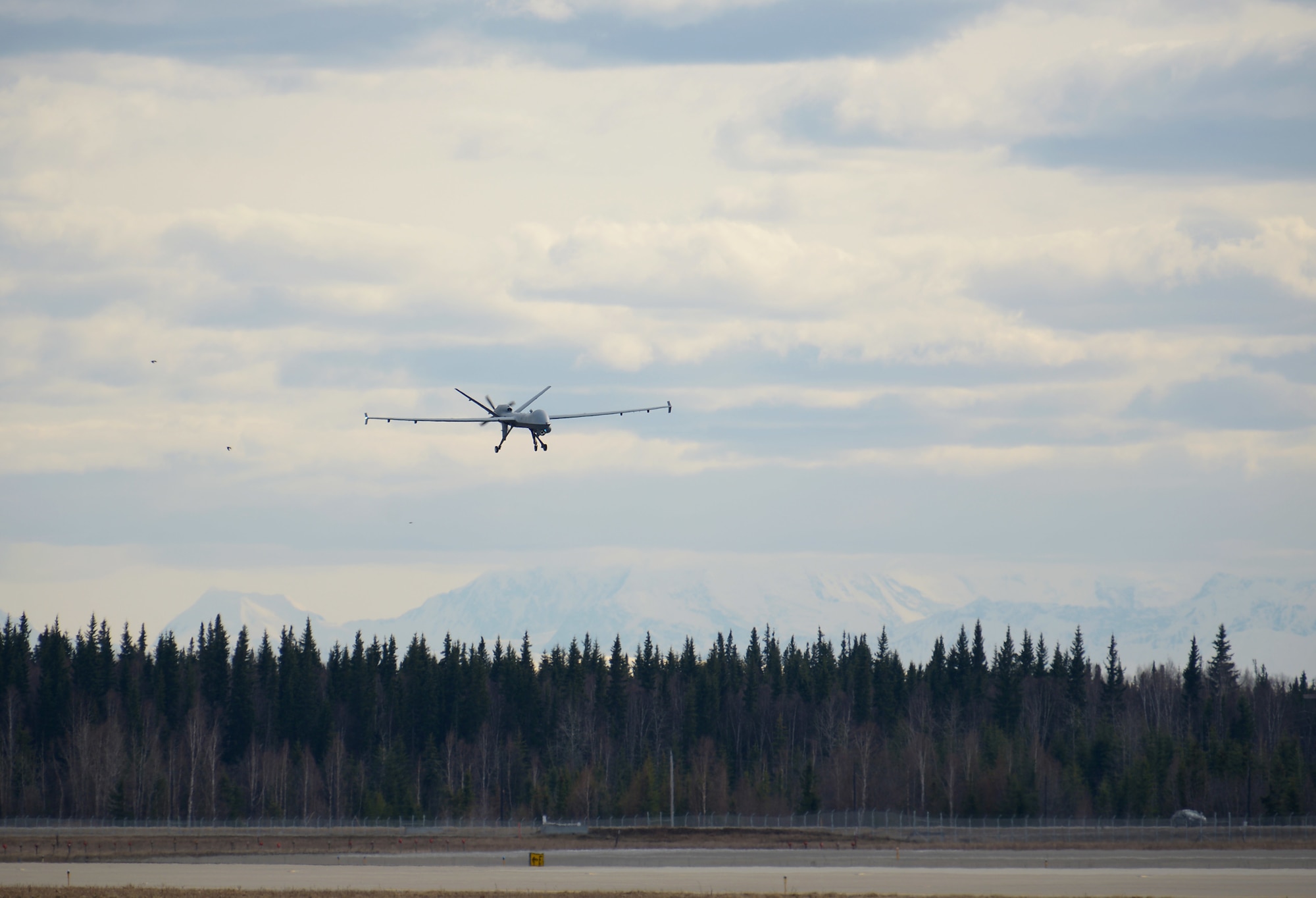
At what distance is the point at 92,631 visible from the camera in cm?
17375

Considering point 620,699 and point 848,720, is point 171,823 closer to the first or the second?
point 620,699

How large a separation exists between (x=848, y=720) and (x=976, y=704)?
14.3 meters

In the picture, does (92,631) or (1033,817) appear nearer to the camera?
(1033,817)

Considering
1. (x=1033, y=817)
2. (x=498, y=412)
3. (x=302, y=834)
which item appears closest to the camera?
(x=498, y=412)

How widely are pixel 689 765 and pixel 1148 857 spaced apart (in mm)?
77508

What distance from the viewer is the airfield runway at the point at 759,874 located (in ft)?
211

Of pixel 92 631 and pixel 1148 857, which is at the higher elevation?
pixel 92 631

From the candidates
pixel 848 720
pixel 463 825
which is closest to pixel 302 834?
pixel 463 825

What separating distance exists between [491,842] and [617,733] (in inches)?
2673

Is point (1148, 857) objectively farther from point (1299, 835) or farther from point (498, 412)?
point (498, 412)

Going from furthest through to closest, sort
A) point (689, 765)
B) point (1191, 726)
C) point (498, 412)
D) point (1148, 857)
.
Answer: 1. point (1191, 726)
2. point (689, 765)
3. point (1148, 857)
4. point (498, 412)

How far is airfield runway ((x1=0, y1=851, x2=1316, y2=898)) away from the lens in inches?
2527

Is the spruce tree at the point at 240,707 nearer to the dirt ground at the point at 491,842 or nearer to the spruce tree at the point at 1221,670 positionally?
the dirt ground at the point at 491,842

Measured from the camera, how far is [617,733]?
16938cm
